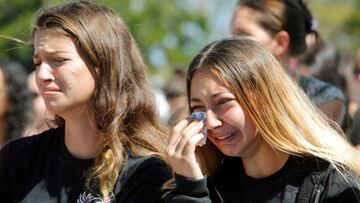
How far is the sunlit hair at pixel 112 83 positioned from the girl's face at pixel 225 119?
40 cm

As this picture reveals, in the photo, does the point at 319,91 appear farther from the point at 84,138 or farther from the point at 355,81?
the point at 355,81

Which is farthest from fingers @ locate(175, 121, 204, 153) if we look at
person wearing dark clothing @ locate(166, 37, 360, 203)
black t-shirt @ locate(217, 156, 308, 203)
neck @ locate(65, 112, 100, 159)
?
neck @ locate(65, 112, 100, 159)

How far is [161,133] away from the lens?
12.2ft

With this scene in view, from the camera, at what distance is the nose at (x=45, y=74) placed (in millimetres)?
3486

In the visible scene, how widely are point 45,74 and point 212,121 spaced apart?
798 millimetres

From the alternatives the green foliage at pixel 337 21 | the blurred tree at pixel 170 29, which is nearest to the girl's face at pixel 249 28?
the blurred tree at pixel 170 29

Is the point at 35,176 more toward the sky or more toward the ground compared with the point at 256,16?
more toward the ground

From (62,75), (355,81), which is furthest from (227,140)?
(355,81)

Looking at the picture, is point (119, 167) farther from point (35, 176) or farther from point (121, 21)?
point (121, 21)

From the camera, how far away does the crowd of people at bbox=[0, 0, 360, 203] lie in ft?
10.6

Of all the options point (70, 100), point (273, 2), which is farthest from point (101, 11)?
point (273, 2)

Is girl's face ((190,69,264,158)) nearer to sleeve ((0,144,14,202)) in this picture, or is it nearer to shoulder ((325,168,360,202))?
shoulder ((325,168,360,202))

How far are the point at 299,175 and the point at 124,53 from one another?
1.03m

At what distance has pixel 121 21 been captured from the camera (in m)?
3.72
